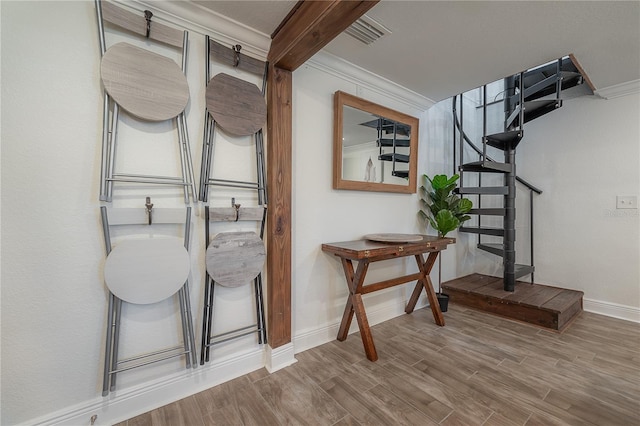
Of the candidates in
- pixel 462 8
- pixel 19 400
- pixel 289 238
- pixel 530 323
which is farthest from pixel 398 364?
pixel 462 8

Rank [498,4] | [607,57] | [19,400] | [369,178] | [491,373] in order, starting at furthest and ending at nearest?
[369,178] < [607,57] < [491,373] < [498,4] < [19,400]

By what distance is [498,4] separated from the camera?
1.52 m

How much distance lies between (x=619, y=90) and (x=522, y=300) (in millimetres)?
2346

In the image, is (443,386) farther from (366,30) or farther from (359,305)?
(366,30)

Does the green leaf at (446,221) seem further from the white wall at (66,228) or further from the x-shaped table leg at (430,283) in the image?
the white wall at (66,228)

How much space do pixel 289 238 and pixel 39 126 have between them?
138 centimetres

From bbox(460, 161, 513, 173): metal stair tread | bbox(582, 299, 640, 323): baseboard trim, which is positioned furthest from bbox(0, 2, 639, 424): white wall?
bbox(582, 299, 640, 323): baseboard trim

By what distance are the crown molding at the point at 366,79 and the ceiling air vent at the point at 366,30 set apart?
0.32 m

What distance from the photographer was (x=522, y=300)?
8.41ft

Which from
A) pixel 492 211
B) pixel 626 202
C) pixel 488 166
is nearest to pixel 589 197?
pixel 626 202

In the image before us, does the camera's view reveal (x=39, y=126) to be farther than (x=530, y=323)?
No

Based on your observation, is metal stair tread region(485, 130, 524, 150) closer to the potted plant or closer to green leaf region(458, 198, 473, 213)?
the potted plant

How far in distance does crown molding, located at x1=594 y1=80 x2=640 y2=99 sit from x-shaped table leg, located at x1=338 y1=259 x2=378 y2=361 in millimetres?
3160

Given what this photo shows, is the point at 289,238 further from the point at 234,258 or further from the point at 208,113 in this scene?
the point at 208,113
